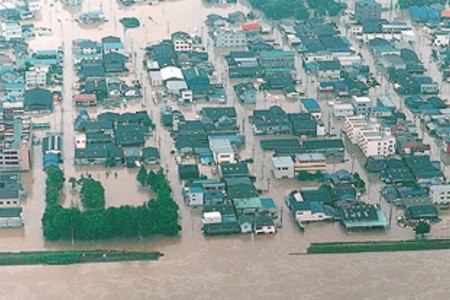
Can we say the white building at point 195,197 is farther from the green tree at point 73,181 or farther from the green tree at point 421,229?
the green tree at point 421,229

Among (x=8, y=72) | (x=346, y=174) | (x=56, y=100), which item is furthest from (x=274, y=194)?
(x=8, y=72)

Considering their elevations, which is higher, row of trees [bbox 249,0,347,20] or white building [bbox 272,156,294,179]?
row of trees [bbox 249,0,347,20]

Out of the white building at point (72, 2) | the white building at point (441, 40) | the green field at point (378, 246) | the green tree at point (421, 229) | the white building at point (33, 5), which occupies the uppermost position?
the white building at point (72, 2)

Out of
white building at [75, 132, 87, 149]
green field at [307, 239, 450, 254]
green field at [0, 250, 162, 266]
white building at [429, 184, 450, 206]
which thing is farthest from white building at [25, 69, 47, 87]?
white building at [429, 184, 450, 206]

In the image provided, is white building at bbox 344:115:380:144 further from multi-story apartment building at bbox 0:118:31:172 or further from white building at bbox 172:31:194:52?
white building at bbox 172:31:194:52

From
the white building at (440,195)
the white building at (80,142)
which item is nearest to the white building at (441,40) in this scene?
the white building at (440,195)
